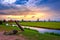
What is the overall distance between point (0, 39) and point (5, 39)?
1.49ft

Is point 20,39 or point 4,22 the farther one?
point 4,22

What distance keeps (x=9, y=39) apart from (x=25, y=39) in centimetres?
143

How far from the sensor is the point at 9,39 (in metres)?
13.1

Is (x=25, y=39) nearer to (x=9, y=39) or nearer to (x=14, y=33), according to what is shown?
(x=9, y=39)

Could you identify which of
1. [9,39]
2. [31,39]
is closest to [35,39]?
[31,39]

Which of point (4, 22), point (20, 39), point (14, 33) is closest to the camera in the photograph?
point (20, 39)

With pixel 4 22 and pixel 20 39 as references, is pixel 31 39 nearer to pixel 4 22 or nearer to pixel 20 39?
pixel 20 39

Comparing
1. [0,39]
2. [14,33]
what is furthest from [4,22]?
[0,39]

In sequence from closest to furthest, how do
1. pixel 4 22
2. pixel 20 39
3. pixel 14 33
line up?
pixel 20 39 < pixel 14 33 < pixel 4 22

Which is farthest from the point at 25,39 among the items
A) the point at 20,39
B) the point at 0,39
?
the point at 0,39

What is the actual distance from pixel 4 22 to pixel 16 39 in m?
29.5

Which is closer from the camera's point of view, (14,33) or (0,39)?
(0,39)

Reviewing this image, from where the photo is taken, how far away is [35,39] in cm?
1293

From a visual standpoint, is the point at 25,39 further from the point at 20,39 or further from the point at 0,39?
the point at 0,39
